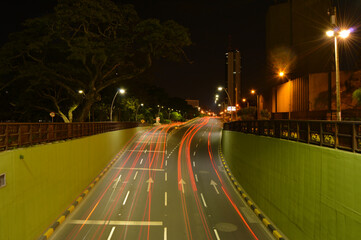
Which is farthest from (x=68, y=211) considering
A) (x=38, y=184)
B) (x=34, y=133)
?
(x=34, y=133)

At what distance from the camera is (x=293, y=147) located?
475 inches

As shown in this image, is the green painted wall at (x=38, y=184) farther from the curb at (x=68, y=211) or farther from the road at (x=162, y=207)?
the road at (x=162, y=207)

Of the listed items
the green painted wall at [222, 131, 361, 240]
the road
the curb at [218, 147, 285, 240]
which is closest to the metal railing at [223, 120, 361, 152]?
the green painted wall at [222, 131, 361, 240]

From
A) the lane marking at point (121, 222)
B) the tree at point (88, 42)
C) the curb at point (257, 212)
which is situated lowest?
the lane marking at point (121, 222)

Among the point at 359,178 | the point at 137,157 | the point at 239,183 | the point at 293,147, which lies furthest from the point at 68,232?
the point at 137,157

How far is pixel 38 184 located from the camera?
1272cm

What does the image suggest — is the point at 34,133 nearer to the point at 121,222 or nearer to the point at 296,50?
the point at 121,222

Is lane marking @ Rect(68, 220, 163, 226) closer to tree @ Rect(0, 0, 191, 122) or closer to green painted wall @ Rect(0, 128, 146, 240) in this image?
green painted wall @ Rect(0, 128, 146, 240)

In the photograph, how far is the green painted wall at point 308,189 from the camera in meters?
7.81

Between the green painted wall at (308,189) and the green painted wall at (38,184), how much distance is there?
11.0 metres

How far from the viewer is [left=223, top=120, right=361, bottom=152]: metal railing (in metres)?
8.20

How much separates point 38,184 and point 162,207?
7.54 m

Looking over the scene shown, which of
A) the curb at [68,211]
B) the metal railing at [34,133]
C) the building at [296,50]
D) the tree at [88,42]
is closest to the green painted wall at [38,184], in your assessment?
the curb at [68,211]

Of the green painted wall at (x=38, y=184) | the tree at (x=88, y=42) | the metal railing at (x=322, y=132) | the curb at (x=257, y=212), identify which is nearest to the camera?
the metal railing at (x=322, y=132)
